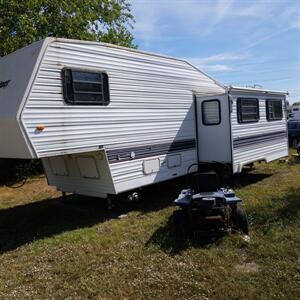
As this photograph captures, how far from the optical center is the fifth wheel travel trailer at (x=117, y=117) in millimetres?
6500

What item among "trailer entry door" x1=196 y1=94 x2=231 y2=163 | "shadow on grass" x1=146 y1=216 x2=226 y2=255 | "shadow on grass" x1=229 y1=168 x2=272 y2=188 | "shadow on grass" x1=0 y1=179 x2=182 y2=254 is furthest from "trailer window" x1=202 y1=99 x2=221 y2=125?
"shadow on grass" x1=146 y1=216 x2=226 y2=255

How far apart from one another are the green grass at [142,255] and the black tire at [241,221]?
160 mm

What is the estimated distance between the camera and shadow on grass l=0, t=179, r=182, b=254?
7258mm

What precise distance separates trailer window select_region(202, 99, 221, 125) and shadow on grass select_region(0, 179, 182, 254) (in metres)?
Result: 2.04

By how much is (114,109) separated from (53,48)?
5.69 ft

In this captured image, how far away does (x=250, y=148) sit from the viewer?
1062 centimetres

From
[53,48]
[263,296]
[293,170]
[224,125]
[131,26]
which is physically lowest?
[293,170]

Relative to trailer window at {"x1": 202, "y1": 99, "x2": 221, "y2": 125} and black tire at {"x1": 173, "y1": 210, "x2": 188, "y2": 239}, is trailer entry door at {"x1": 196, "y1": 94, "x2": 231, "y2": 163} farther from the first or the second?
black tire at {"x1": 173, "y1": 210, "x2": 188, "y2": 239}

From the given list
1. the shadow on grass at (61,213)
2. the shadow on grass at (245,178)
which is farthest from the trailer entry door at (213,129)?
the shadow on grass at (61,213)

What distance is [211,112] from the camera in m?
9.88

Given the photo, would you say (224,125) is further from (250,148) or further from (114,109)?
(114,109)

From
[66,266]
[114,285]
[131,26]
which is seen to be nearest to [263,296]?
[114,285]

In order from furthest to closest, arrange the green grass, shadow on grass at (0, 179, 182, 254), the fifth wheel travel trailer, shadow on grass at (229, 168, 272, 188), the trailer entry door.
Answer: shadow on grass at (229, 168, 272, 188) < the trailer entry door < shadow on grass at (0, 179, 182, 254) < the fifth wheel travel trailer < the green grass

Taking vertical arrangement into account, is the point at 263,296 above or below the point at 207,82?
below
